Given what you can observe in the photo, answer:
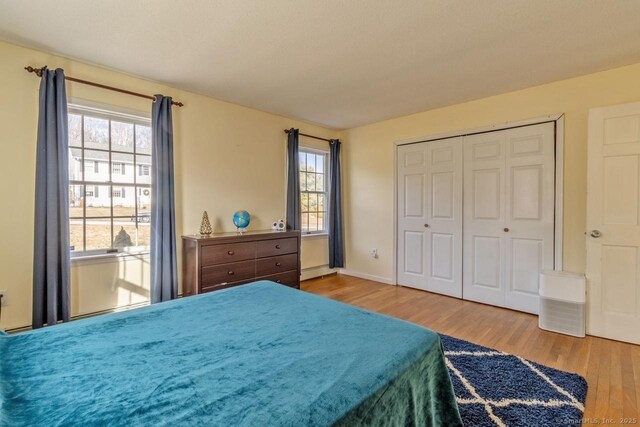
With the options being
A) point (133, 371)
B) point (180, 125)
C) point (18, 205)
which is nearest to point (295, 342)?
point (133, 371)

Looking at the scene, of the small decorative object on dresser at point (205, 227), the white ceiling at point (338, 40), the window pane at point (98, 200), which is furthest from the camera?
the small decorative object on dresser at point (205, 227)

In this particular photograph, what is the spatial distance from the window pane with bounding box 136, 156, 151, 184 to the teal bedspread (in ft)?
6.66

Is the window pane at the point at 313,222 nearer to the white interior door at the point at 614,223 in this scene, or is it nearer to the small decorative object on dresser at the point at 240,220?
the small decorative object on dresser at the point at 240,220

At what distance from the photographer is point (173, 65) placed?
111 inches

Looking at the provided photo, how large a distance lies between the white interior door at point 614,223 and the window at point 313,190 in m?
3.43

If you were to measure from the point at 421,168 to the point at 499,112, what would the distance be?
1140 mm

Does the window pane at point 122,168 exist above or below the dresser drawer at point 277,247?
above

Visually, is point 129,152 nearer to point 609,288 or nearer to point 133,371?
point 133,371

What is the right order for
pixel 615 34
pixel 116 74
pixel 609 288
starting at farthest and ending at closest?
pixel 116 74
pixel 609 288
pixel 615 34

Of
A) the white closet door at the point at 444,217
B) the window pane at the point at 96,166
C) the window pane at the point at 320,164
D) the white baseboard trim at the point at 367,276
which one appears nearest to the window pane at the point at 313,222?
the window pane at the point at 320,164

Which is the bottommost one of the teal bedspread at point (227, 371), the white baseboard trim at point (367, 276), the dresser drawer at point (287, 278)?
the white baseboard trim at point (367, 276)

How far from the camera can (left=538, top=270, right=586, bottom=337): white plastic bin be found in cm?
280

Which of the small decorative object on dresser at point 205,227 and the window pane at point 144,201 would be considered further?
the small decorative object on dresser at point 205,227

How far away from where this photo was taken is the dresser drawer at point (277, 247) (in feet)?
11.8
